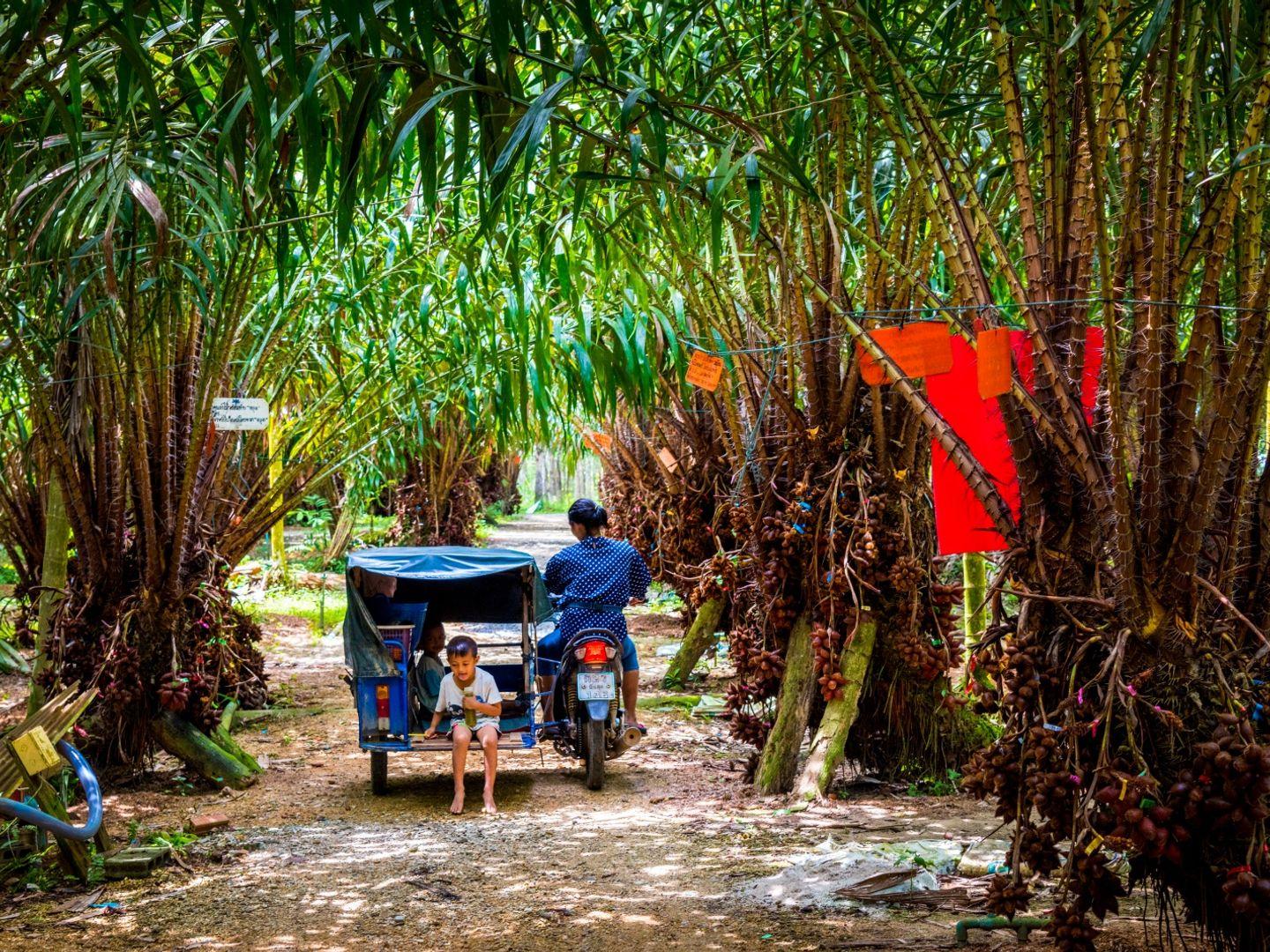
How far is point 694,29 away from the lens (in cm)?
511

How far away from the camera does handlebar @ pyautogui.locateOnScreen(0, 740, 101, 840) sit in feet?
10.7

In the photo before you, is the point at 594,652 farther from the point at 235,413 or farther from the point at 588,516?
the point at 235,413

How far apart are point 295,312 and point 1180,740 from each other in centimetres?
458

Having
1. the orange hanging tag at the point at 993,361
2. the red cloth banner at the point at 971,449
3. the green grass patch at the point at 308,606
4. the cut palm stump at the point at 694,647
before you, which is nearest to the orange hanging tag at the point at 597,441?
the green grass patch at the point at 308,606

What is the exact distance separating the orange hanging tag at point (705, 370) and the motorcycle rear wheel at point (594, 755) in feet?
5.49

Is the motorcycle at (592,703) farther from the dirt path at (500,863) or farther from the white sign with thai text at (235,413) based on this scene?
the white sign with thai text at (235,413)

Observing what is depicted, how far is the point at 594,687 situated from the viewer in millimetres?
5562

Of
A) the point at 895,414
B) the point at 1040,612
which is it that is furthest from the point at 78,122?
the point at 895,414

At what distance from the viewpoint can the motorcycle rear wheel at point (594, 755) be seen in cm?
559

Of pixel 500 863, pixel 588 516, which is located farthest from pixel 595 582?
Result: pixel 500 863

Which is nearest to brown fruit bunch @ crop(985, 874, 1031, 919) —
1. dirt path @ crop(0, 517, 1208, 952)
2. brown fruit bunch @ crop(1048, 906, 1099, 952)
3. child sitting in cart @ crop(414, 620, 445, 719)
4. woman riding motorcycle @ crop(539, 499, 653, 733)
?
brown fruit bunch @ crop(1048, 906, 1099, 952)

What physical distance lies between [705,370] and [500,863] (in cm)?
231

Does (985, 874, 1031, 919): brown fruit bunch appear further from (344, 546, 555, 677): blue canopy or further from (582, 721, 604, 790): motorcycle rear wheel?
(344, 546, 555, 677): blue canopy

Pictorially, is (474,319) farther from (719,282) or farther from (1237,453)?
(1237,453)
